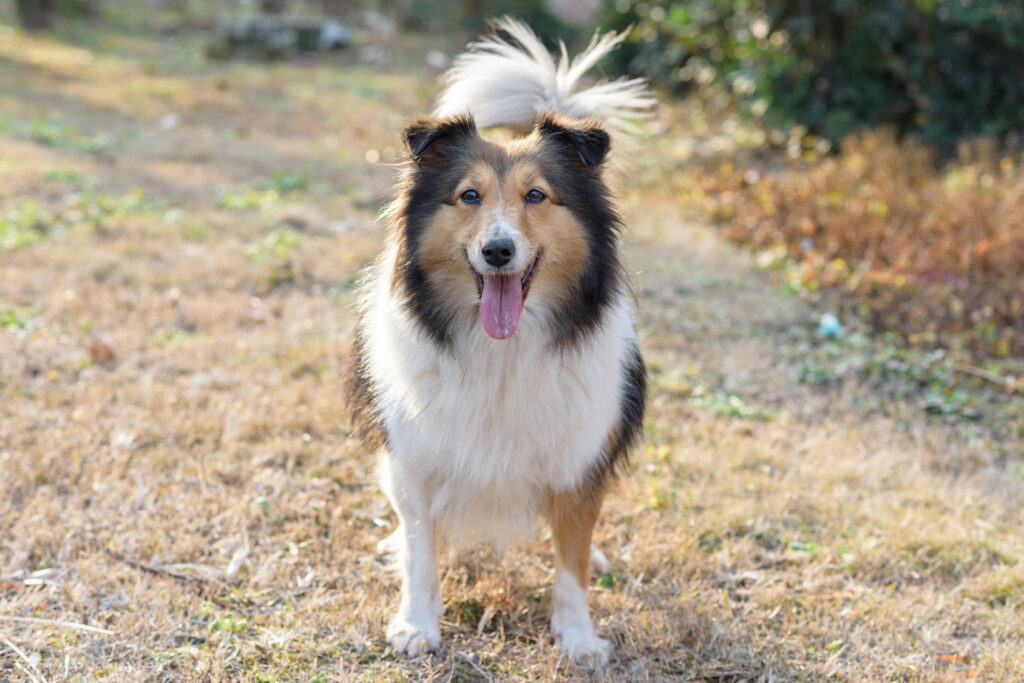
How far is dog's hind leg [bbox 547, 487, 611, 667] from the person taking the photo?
3012mm

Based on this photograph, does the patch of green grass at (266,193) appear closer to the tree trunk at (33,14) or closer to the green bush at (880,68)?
the green bush at (880,68)

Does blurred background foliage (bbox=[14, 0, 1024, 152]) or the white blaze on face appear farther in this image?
blurred background foliage (bbox=[14, 0, 1024, 152])

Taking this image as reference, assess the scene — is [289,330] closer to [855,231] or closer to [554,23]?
[855,231]

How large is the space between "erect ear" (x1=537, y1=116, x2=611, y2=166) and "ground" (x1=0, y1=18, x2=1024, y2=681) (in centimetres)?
86

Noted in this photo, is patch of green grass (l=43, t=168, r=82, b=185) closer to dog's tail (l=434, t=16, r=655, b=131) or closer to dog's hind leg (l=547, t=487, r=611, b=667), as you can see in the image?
dog's tail (l=434, t=16, r=655, b=131)

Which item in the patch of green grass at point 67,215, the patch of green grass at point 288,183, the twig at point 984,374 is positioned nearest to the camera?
the twig at point 984,374

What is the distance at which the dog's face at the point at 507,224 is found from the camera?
8.98 feet

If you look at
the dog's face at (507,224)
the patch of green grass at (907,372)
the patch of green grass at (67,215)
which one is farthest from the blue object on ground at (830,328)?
the patch of green grass at (67,215)

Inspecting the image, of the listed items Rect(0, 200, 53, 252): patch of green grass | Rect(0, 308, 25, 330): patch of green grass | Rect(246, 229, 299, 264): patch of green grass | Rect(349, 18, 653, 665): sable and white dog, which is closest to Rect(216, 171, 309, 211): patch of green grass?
Rect(246, 229, 299, 264): patch of green grass

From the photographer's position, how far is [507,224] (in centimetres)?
267

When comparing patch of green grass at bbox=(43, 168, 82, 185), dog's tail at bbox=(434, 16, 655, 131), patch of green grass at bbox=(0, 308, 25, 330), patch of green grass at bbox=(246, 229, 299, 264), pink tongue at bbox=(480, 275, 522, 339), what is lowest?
patch of green grass at bbox=(0, 308, 25, 330)

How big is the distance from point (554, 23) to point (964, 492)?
39.4 ft

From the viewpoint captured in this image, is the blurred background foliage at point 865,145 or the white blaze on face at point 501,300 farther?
the blurred background foliage at point 865,145

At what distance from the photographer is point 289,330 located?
212 inches
